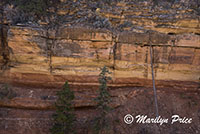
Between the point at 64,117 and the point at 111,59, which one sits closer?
the point at 64,117

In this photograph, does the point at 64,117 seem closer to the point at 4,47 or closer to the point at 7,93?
the point at 7,93

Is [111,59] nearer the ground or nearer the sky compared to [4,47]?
nearer the ground

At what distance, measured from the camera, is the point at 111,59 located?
16.5 meters

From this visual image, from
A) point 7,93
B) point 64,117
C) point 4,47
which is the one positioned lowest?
point 64,117

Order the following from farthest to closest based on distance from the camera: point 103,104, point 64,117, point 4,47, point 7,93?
point 4,47, point 7,93, point 64,117, point 103,104

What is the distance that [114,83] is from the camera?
16906mm

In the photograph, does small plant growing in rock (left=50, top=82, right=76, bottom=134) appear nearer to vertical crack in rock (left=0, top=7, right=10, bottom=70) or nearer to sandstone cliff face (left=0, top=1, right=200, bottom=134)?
sandstone cliff face (left=0, top=1, right=200, bottom=134)

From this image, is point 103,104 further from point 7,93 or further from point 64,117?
point 7,93

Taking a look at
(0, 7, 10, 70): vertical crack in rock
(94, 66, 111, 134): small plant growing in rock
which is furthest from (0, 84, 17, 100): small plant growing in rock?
(94, 66, 111, 134): small plant growing in rock

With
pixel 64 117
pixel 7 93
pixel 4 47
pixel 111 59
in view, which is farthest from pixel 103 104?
pixel 4 47

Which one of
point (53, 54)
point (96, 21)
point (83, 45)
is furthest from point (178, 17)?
point (53, 54)

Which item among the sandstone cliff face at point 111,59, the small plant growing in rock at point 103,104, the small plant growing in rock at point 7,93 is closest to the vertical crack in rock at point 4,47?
the sandstone cliff face at point 111,59

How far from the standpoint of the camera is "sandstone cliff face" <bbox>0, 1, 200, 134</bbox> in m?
16.0

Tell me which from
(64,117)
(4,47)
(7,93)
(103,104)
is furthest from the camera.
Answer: (4,47)
